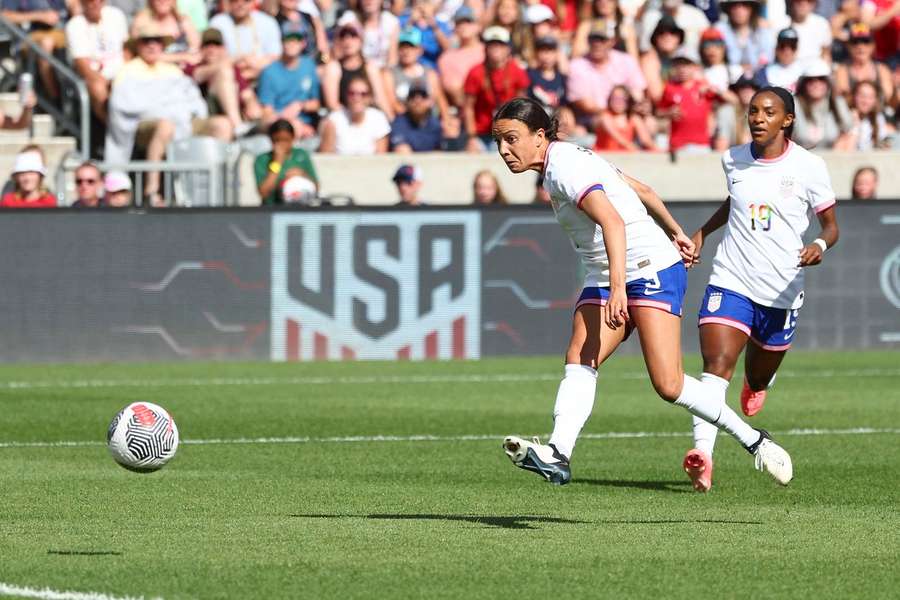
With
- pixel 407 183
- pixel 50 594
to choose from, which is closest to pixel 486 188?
pixel 407 183

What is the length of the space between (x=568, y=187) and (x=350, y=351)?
10.8 meters

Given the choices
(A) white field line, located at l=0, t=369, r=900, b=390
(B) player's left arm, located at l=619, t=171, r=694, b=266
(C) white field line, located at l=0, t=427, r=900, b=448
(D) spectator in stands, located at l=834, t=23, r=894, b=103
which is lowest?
(A) white field line, located at l=0, t=369, r=900, b=390

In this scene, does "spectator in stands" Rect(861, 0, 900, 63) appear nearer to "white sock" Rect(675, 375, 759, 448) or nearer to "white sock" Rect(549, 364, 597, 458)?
"white sock" Rect(675, 375, 759, 448)

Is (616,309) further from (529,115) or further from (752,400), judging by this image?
(752,400)

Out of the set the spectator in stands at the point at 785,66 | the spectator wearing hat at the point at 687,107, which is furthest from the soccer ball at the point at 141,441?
the spectator in stands at the point at 785,66

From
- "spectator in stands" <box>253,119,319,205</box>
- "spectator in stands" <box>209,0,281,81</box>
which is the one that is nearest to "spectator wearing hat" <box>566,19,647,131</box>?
"spectator in stands" <box>209,0,281,81</box>

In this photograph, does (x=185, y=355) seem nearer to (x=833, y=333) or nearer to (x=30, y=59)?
(x=30, y=59)

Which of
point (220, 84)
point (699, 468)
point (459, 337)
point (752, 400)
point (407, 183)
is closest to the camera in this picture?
point (699, 468)

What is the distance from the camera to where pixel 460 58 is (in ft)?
70.5

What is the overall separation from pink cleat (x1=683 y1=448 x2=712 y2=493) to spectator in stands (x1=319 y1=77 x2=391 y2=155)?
1139cm

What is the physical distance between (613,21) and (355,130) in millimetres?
3989

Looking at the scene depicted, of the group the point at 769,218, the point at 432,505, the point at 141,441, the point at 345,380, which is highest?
the point at 769,218

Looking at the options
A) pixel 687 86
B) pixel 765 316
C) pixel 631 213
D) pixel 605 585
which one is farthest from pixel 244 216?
pixel 605 585

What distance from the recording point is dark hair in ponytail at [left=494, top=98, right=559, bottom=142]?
8.43m
